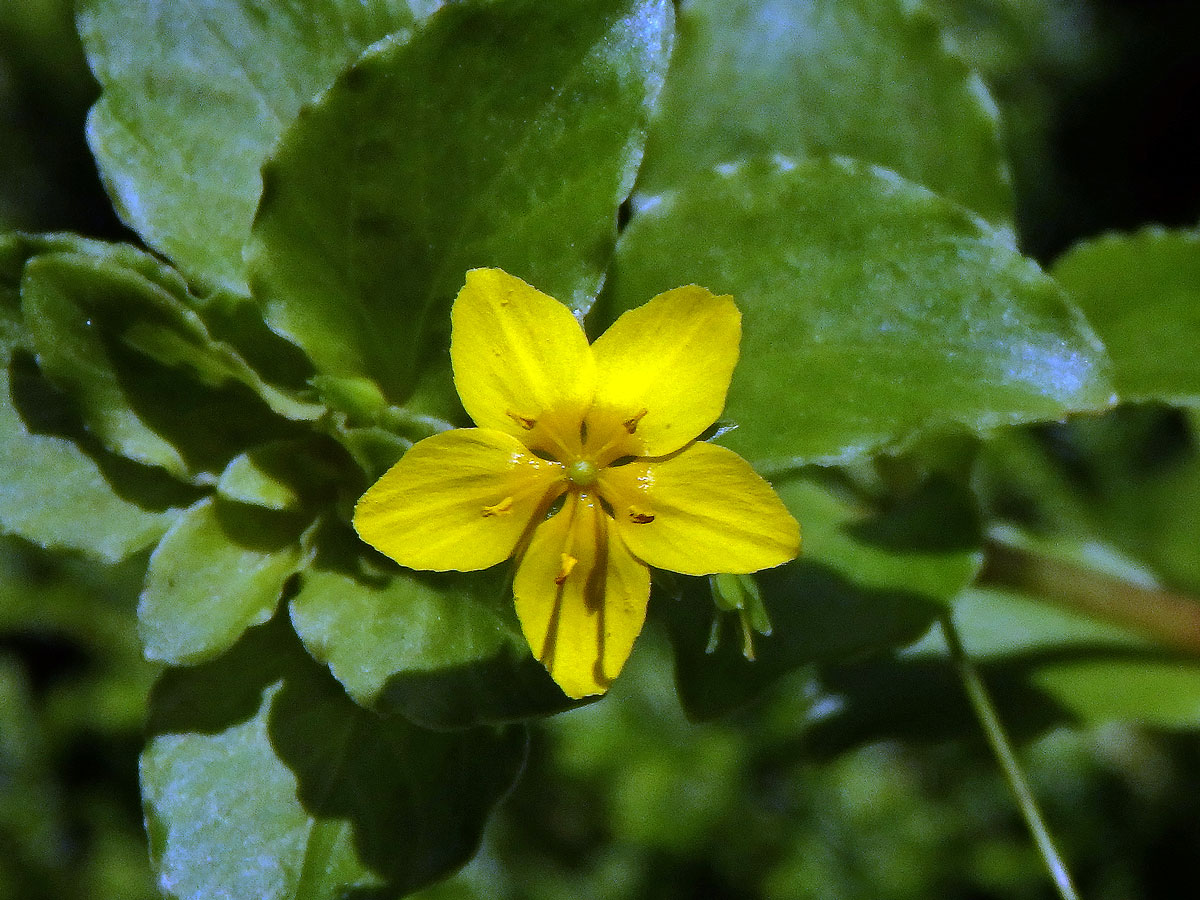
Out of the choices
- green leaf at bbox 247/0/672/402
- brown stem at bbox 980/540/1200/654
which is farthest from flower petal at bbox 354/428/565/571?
brown stem at bbox 980/540/1200/654

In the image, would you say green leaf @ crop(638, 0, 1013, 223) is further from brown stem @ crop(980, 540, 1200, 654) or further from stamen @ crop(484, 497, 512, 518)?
stamen @ crop(484, 497, 512, 518)

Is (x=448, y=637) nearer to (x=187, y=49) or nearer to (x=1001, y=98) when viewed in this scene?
(x=187, y=49)

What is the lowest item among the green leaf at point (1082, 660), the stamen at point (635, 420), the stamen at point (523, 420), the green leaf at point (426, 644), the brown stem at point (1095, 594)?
the green leaf at point (1082, 660)

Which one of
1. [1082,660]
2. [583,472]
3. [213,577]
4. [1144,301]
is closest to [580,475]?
[583,472]

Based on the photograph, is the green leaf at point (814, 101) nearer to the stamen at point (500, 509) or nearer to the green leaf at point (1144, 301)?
the green leaf at point (1144, 301)

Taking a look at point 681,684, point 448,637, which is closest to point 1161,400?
point 681,684

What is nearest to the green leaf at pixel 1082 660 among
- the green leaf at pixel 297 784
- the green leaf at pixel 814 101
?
the green leaf at pixel 814 101

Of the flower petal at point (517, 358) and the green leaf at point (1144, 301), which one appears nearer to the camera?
the flower petal at point (517, 358)
